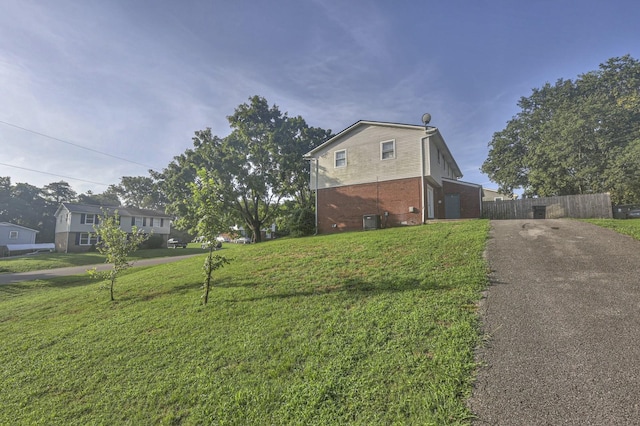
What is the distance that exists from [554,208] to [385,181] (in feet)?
39.6

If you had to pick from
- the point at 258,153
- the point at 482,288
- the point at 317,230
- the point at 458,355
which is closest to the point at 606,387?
the point at 458,355

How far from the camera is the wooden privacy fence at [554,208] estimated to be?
53.3 feet

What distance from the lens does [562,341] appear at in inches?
128

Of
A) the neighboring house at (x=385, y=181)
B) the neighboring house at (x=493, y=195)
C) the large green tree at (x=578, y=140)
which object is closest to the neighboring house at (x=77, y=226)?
the neighboring house at (x=385, y=181)

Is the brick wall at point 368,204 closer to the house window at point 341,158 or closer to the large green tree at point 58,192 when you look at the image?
the house window at point 341,158

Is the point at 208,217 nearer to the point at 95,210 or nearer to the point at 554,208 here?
the point at 554,208

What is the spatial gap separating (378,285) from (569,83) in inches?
1502

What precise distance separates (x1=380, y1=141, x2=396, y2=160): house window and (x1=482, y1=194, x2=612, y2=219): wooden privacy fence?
819 centimetres

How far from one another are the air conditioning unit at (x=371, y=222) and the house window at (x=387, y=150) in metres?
3.55

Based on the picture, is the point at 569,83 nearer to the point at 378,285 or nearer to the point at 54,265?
the point at 378,285

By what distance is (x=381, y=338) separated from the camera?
376 cm

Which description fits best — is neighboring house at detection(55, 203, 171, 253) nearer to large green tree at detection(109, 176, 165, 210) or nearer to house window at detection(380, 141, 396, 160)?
house window at detection(380, 141, 396, 160)

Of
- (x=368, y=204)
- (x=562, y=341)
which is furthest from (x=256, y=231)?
(x=562, y=341)

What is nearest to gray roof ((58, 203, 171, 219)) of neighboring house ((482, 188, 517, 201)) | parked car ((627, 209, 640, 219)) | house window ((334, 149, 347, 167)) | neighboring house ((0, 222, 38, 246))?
neighboring house ((0, 222, 38, 246))
